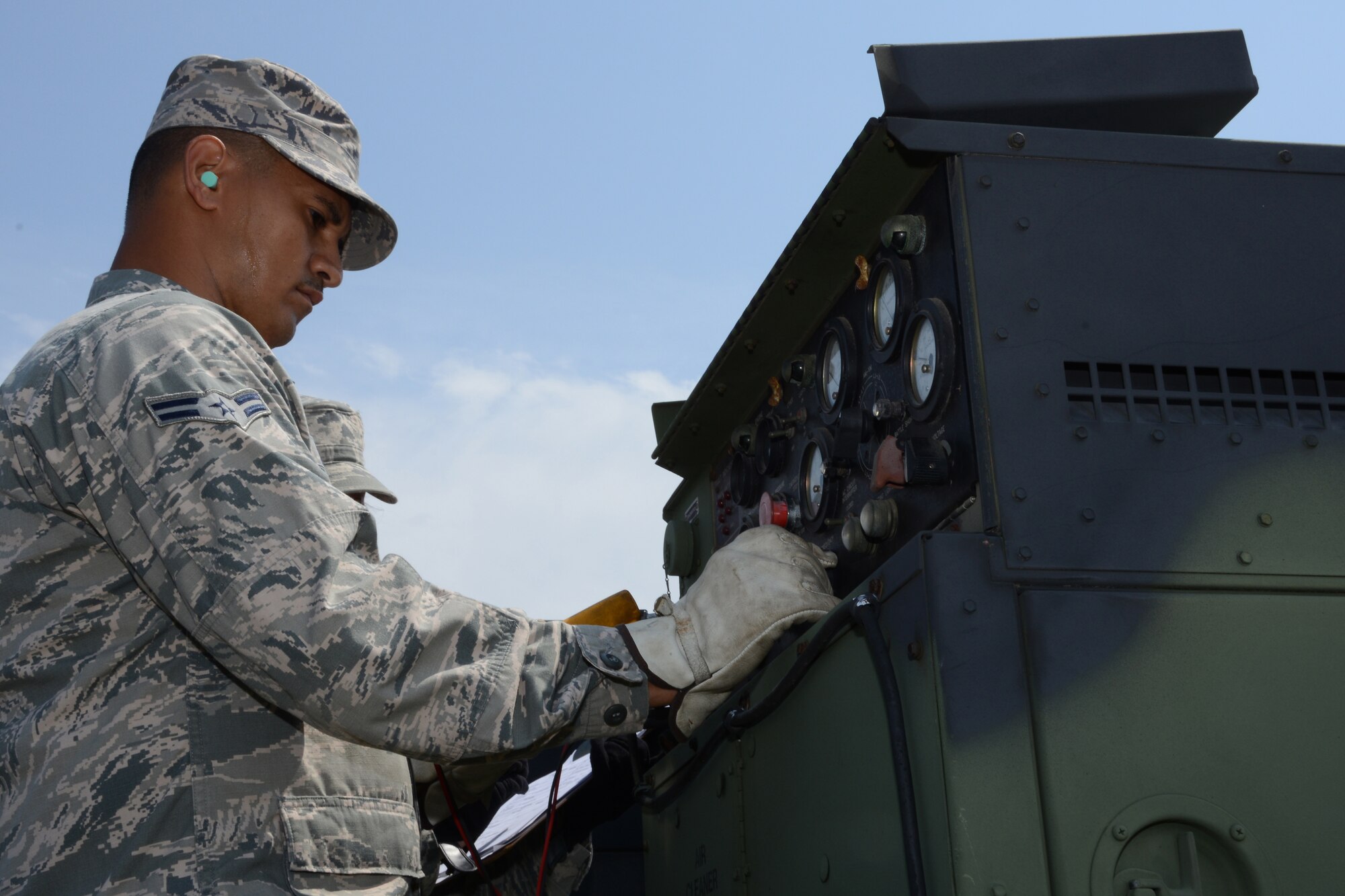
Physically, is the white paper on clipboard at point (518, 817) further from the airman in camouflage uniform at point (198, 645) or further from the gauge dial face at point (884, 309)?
the gauge dial face at point (884, 309)

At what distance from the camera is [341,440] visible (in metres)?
3.34

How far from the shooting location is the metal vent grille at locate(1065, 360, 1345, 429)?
7.14 ft

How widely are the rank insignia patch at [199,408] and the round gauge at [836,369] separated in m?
1.33

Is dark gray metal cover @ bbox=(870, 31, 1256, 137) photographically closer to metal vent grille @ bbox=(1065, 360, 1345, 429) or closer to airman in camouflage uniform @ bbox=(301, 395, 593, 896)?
metal vent grille @ bbox=(1065, 360, 1345, 429)

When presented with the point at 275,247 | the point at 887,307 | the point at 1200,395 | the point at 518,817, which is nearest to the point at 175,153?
the point at 275,247

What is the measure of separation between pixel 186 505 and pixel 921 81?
4.67 feet

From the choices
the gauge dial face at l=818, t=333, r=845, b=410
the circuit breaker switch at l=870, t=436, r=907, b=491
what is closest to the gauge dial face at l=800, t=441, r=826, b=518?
the gauge dial face at l=818, t=333, r=845, b=410

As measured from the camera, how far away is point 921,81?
2348mm

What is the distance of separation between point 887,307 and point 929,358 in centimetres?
28

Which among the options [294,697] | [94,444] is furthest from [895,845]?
[94,444]

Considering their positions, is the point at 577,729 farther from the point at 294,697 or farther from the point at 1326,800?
the point at 1326,800

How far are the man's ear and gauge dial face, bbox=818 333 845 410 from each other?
1.28 metres

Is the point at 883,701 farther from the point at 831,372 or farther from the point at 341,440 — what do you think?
the point at 341,440

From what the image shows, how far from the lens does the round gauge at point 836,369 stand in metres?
2.76
